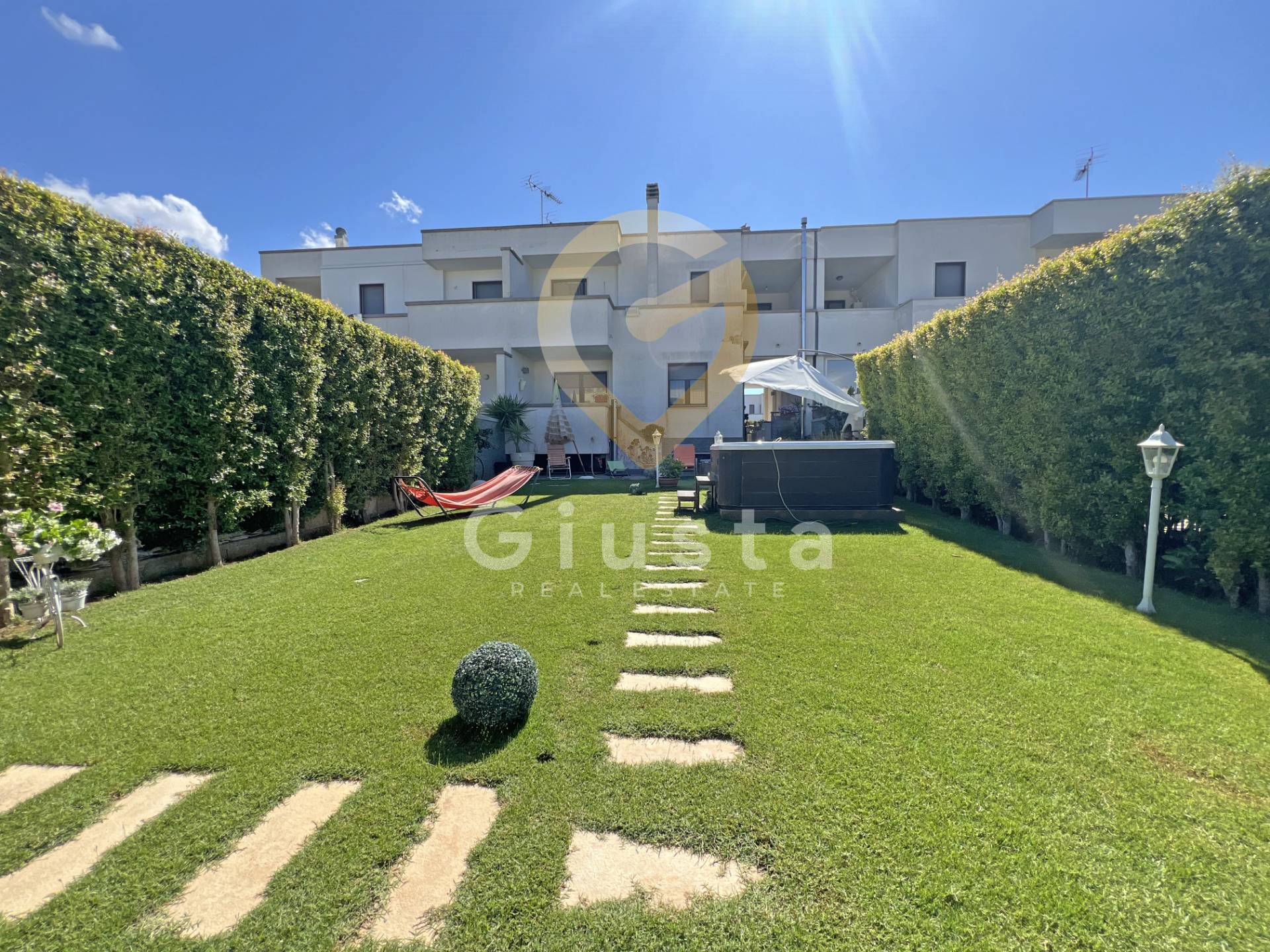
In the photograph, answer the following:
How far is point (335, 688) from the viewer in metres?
2.79

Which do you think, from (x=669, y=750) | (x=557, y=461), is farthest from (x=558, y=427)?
(x=669, y=750)

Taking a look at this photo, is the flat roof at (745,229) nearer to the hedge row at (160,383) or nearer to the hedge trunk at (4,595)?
the hedge row at (160,383)

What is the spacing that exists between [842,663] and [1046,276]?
5.19 metres

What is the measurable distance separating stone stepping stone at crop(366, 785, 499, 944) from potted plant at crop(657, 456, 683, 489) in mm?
9939

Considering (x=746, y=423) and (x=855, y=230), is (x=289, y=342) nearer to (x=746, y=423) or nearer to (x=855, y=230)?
(x=746, y=423)

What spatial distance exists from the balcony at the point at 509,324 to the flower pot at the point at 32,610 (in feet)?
43.8

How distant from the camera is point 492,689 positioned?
7.48 feet

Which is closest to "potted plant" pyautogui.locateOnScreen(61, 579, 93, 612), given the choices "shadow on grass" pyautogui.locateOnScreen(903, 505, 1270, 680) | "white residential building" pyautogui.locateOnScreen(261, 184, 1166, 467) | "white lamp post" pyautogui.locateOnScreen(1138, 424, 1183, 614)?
"shadow on grass" pyautogui.locateOnScreen(903, 505, 1270, 680)

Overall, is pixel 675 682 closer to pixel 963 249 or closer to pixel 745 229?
pixel 745 229

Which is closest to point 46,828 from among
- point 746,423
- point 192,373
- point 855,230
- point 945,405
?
point 192,373

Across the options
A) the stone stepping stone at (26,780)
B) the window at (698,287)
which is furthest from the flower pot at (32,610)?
the window at (698,287)

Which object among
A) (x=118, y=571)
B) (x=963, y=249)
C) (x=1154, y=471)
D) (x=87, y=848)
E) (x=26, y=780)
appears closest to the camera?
(x=87, y=848)

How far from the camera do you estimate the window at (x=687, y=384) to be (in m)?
16.3

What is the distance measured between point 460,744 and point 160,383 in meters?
4.71
